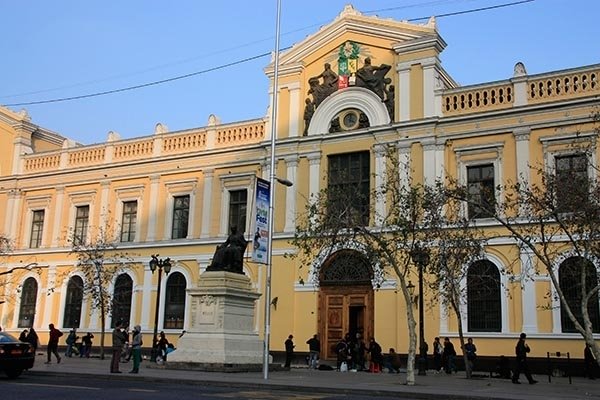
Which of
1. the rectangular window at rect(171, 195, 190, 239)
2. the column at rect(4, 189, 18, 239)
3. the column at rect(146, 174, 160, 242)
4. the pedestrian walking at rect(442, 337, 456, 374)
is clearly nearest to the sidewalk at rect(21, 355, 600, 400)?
the pedestrian walking at rect(442, 337, 456, 374)

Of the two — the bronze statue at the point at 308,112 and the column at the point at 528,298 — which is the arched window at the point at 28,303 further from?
the column at the point at 528,298

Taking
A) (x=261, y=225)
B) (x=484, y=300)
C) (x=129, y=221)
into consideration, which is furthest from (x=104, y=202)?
(x=484, y=300)

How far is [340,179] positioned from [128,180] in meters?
13.2

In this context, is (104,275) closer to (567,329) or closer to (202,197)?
(202,197)

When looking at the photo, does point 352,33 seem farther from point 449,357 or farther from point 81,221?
point 81,221

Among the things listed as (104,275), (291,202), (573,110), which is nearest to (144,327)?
(104,275)

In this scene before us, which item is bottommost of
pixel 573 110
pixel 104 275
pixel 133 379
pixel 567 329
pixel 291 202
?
pixel 133 379

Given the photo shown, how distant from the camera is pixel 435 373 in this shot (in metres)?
26.2

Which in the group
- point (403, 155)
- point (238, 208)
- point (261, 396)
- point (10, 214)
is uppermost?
point (403, 155)

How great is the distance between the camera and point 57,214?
40.8 m

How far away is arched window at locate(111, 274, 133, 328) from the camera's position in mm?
37062

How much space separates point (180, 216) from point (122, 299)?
542 centimetres

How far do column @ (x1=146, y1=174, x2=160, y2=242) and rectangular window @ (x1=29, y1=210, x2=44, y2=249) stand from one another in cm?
817

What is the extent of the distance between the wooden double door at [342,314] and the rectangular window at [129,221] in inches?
493
